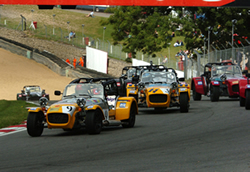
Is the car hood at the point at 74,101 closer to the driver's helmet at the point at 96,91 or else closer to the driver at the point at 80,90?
the driver's helmet at the point at 96,91

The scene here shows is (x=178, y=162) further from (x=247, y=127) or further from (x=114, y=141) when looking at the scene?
(x=247, y=127)

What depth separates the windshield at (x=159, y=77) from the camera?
62.1 ft

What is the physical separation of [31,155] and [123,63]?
47965 millimetres

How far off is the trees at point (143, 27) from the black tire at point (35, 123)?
118 ft

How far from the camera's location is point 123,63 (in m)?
56.8

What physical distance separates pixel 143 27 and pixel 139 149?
147 ft

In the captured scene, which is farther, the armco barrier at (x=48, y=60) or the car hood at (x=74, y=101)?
the armco barrier at (x=48, y=60)

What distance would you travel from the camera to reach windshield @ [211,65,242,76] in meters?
22.7

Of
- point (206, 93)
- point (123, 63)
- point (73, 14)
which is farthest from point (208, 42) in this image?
point (73, 14)

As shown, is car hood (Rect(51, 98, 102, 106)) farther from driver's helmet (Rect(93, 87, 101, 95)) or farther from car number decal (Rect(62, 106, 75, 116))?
driver's helmet (Rect(93, 87, 101, 95))

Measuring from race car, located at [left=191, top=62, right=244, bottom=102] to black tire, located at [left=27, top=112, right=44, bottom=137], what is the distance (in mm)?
11152

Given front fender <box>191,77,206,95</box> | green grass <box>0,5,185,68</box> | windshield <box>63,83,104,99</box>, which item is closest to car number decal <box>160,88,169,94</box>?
windshield <box>63,83,104,99</box>

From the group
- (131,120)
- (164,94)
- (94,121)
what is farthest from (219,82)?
(94,121)

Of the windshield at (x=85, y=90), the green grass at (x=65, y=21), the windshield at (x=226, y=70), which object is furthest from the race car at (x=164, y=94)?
the green grass at (x=65, y=21)
